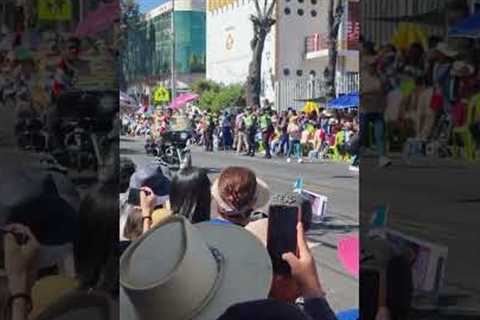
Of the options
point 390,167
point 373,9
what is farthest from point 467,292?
point 373,9

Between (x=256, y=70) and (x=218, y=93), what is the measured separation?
53 centimetres

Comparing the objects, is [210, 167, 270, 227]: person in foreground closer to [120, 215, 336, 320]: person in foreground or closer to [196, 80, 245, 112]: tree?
[120, 215, 336, 320]: person in foreground

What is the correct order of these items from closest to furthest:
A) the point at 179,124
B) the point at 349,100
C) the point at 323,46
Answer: the point at 323,46, the point at 349,100, the point at 179,124

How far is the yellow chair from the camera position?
5.14 feet

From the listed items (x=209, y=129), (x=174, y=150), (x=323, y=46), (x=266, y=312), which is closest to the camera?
(x=266, y=312)

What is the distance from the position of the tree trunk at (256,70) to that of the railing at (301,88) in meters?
0.08

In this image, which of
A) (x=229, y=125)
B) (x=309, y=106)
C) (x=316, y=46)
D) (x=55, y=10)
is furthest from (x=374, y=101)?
(x=229, y=125)

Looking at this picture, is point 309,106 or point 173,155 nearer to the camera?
point 173,155

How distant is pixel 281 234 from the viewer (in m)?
2.02

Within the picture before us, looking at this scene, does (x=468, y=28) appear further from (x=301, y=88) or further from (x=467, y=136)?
(x=301, y=88)

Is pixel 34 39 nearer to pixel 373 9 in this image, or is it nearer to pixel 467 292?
pixel 373 9

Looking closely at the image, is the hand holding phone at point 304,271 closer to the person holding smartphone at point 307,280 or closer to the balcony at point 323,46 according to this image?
the person holding smartphone at point 307,280

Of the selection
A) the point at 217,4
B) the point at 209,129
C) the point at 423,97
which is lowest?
the point at 209,129

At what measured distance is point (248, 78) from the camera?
2350 millimetres
